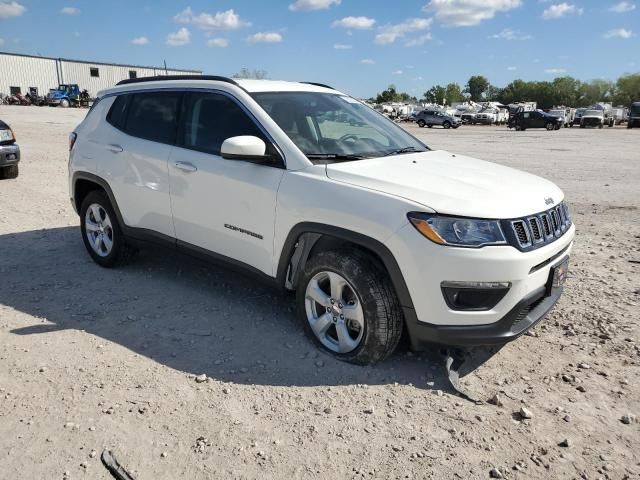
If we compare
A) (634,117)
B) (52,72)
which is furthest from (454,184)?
(52,72)

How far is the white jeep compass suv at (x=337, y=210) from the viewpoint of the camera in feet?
9.81

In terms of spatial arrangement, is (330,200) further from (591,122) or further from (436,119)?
(591,122)

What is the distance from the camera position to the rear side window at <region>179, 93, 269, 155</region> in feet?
12.9

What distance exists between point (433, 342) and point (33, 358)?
260 centimetres

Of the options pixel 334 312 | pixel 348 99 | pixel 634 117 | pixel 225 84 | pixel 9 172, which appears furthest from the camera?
pixel 634 117

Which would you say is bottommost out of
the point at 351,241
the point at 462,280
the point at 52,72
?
the point at 462,280

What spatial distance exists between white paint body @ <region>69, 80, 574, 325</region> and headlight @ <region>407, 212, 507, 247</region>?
39mm

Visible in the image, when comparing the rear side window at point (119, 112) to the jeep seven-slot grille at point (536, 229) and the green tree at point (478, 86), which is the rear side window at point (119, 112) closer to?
the jeep seven-slot grille at point (536, 229)

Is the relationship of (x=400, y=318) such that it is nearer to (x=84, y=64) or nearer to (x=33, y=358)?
(x=33, y=358)

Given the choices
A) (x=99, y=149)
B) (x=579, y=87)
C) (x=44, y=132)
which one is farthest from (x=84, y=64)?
(x=579, y=87)

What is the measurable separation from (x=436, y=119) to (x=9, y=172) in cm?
3924

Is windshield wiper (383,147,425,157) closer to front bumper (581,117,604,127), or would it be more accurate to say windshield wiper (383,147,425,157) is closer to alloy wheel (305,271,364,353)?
alloy wheel (305,271,364,353)

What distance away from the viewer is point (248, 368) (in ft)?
11.4

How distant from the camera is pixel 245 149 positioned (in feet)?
11.4
